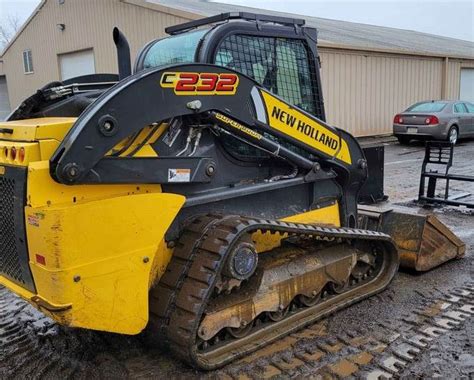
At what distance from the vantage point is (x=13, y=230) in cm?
307

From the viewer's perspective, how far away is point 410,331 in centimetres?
379

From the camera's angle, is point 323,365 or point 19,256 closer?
point 19,256

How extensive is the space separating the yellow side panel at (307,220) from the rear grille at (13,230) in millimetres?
1606

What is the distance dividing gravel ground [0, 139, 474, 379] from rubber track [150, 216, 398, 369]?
0.27 m

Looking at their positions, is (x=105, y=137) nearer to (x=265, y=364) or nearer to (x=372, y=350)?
(x=265, y=364)

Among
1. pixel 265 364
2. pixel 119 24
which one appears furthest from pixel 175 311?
pixel 119 24

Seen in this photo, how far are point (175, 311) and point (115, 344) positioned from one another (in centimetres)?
71

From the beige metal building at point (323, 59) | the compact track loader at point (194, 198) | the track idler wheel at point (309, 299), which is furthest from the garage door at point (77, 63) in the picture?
the track idler wheel at point (309, 299)

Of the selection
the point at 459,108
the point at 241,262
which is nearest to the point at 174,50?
the point at 241,262

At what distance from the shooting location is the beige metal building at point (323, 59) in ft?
55.7

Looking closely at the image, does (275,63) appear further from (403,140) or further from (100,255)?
(403,140)

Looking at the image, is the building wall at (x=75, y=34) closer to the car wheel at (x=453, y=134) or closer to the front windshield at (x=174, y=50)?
the car wheel at (x=453, y=134)

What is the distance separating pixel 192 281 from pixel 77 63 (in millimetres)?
20134

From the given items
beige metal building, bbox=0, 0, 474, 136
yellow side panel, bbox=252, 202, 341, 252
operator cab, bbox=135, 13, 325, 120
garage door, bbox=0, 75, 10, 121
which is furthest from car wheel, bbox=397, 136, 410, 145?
garage door, bbox=0, 75, 10, 121
